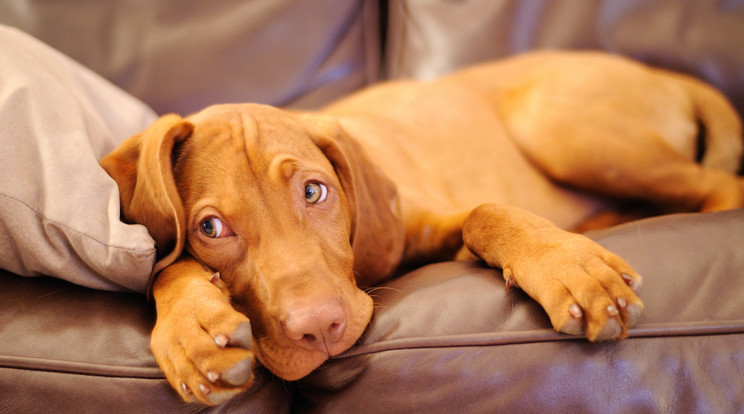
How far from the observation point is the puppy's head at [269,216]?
1515 millimetres

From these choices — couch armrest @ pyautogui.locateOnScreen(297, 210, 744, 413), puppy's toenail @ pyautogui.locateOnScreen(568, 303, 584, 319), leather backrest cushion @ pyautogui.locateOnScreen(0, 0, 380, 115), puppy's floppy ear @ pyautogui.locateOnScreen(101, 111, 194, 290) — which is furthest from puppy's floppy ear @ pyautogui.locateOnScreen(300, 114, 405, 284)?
leather backrest cushion @ pyautogui.locateOnScreen(0, 0, 380, 115)

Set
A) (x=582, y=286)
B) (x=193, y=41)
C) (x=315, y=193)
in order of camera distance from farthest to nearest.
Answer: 1. (x=193, y=41)
2. (x=315, y=193)
3. (x=582, y=286)

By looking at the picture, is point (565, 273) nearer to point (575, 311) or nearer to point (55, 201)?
point (575, 311)

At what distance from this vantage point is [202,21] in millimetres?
3229

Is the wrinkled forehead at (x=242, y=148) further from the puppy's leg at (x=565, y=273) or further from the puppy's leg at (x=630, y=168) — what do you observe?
the puppy's leg at (x=630, y=168)

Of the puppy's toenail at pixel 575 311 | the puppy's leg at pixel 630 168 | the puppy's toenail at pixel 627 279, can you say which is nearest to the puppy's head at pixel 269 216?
the puppy's toenail at pixel 575 311

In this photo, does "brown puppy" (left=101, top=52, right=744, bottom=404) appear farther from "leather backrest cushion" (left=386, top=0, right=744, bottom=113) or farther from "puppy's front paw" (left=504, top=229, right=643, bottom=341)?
"leather backrest cushion" (left=386, top=0, right=744, bottom=113)

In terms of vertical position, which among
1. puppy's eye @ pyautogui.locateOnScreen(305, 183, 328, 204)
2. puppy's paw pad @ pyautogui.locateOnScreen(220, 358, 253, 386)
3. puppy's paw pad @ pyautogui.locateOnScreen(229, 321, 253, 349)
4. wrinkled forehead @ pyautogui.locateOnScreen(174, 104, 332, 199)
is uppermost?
wrinkled forehead @ pyautogui.locateOnScreen(174, 104, 332, 199)

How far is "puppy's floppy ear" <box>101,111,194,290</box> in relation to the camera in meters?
1.68

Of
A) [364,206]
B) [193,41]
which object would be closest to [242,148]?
[364,206]

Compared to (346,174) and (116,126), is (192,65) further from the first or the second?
(346,174)

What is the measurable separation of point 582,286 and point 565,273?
69 mm

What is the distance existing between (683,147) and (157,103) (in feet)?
9.35

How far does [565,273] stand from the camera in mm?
1447
